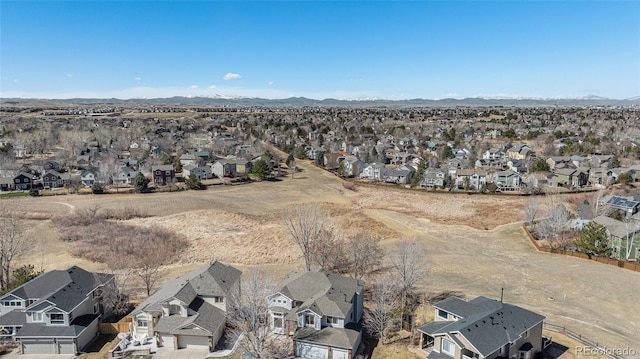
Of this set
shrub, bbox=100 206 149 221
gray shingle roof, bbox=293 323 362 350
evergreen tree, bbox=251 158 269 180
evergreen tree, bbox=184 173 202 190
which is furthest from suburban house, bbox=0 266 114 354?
evergreen tree, bbox=251 158 269 180

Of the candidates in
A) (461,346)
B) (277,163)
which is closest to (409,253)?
(461,346)

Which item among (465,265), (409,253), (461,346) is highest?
(409,253)

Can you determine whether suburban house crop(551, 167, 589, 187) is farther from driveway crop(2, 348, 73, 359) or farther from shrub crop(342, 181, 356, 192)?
driveway crop(2, 348, 73, 359)

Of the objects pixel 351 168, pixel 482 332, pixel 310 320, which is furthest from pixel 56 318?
pixel 351 168

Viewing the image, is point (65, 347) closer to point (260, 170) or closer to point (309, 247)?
point (309, 247)

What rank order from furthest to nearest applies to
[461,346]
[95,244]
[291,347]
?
[95,244] → [291,347] → [461,346]

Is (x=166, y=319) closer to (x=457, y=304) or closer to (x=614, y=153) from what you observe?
(x=457, y=304)
